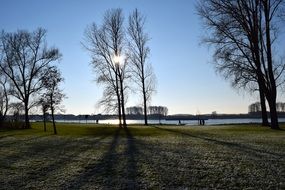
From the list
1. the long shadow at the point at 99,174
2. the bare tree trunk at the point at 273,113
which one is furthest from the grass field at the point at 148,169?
the bare tree trunk at the point at 273,113

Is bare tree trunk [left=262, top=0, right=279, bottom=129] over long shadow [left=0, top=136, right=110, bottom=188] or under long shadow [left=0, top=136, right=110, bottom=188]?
over

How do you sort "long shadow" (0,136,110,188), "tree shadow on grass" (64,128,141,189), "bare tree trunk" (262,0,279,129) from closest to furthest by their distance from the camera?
"tree shadow on grass" (64,128,141,189) < "long shadow" (0,136,110,188) < "bare tree trunk" (262,0,279,129)

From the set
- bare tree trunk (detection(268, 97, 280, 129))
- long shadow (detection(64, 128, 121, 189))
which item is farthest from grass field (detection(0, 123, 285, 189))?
bare tree trunk (detection(268, 97, 280, 129))

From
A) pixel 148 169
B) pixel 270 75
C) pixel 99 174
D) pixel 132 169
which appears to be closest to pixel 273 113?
pixel 270 75

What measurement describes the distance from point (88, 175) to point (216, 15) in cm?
2755

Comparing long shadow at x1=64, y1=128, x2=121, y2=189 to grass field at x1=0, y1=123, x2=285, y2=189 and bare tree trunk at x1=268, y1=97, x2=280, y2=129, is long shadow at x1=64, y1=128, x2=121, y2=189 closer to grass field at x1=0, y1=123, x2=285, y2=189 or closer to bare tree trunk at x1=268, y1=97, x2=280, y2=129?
grass field at x1=0, y1=123, x2=285, y2=189

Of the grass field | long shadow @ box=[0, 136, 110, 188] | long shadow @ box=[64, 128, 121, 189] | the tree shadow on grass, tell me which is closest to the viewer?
the grass field

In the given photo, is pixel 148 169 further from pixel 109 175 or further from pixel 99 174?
pixel 99 174

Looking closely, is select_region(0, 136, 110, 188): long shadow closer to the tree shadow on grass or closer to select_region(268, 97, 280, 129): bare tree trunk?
the tree shadow on grass

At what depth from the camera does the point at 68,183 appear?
1100 cm

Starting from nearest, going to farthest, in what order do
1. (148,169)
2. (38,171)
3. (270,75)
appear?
(148,169) < (38,171) < (270,75)

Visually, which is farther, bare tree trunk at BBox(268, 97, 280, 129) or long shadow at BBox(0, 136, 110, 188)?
→ bare tree trunk at BBox(268, 97, 280, 129)

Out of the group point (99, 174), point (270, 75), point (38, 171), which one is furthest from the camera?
point (270, 75)

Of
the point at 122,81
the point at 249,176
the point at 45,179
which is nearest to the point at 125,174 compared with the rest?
the point at 45,179
